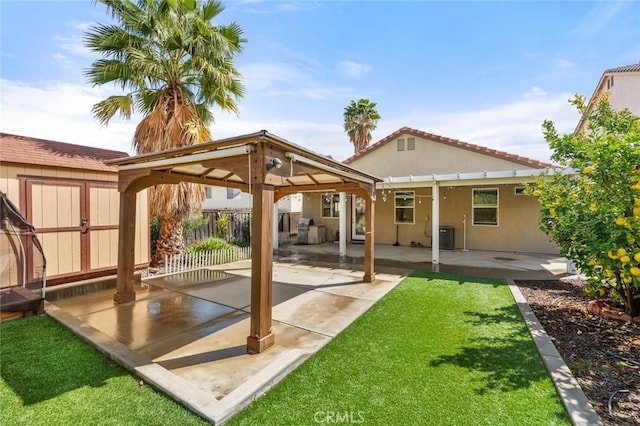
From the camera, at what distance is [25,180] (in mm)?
5805

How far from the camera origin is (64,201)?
6363 millimetres

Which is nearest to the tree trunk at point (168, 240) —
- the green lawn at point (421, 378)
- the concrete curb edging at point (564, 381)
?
the green lawn at point (421, 378)

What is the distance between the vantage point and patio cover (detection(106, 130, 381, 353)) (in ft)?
11.7

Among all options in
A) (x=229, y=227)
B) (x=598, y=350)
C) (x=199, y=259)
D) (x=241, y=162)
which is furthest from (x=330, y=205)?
(x=598, y=350)

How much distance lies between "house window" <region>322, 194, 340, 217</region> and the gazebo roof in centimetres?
851

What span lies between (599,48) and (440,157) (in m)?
5.23

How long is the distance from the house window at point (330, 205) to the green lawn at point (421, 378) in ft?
33.2

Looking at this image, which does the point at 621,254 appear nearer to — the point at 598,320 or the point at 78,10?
the point at 598,320

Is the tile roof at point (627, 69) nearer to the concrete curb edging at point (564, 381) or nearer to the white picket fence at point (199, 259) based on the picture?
the concrete curb edging at point (564, 381)

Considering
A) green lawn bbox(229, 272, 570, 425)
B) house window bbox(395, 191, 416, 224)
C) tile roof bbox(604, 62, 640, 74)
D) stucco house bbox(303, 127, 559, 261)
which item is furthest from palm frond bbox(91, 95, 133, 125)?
tile roof bbox(604, 62, 640, 74)

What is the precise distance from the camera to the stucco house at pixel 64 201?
5742 millimetres

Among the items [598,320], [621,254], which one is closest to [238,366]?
[621,254]

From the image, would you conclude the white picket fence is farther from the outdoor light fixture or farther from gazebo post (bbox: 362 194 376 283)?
the outdoor light fixture

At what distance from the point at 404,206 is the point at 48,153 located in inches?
472
